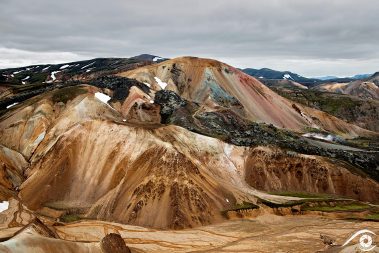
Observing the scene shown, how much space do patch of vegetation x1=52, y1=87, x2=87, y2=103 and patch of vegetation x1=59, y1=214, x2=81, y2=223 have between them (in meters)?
31.5

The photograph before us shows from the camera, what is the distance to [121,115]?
85500 mm

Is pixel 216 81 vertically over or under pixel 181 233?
over

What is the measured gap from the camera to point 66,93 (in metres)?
88.4

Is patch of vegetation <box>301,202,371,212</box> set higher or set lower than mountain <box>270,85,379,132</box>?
lower

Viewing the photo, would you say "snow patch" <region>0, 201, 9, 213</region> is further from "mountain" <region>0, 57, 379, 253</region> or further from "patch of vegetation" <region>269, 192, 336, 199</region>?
"patch of vegetation" <region>269, 192, 336, 199</region>

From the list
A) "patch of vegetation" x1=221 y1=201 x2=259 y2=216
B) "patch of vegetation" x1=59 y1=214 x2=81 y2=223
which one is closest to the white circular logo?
"patch of vegetation" x1=221 y1=201 x2=259 y2=216

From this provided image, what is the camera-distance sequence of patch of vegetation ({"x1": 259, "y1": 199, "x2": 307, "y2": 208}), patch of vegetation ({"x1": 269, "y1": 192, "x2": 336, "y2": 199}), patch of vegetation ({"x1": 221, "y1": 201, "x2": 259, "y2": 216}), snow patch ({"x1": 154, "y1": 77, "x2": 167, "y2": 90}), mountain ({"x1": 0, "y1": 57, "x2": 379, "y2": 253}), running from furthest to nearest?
1. snow patch ({"x1": 154, "y1": 77, "x2": 167, "y2": 90})
2. patch of vegetation ({"x1": 269, "y1": 192, "x2": 336, "y2": 199})
3. patch of vegetation ({"x1": 259, "y1": 199, "x2": 307, "y2": 208})
4. patch of vegetation ({"x1": 221, "y1": 201, "x2": 259, "y2": 216})
5. mountain ({"x1": 0, "y1": 57, "x2": 379, "y2": 253})

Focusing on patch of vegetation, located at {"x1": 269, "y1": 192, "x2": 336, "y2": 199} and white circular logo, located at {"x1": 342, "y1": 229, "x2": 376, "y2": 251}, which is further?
patch of vegetation, located at {"x1": 269, "y1": 192, "x2": 336, "y2": 199}

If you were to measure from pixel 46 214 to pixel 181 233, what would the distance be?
18994mm

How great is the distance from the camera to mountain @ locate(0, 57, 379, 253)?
54156 mm

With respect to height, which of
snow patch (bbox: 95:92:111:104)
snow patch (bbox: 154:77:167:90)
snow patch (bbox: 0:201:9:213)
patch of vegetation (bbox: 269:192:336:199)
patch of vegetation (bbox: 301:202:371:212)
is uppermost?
snow patch (bbox: 154:77:167:90)

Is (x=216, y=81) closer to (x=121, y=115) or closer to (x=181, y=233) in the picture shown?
(x=121, y=115)

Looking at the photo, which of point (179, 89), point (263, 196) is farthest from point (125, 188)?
point (179, 89)

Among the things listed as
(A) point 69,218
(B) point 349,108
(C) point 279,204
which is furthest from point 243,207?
(B) point 349,108
